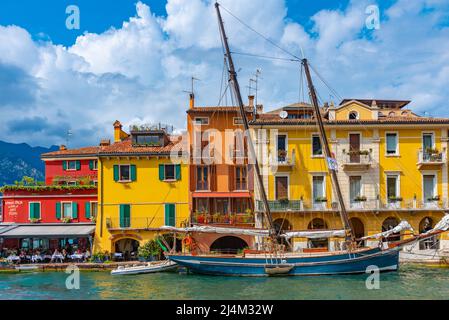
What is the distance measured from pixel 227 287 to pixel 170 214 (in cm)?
1309

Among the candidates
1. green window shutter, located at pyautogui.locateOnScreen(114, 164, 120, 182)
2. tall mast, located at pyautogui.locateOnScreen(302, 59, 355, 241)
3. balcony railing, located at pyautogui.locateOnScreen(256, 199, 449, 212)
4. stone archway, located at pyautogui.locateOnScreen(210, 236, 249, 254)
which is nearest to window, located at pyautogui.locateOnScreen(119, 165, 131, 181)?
green window shutter, located at pyautogui.locateOnScreen(114, 164, 120, 182)

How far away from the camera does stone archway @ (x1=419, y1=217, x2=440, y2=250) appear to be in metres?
36.5

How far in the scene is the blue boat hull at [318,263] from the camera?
30.3m

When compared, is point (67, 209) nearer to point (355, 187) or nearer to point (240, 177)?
point (240, 177)

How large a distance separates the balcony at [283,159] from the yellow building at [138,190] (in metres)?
7.10

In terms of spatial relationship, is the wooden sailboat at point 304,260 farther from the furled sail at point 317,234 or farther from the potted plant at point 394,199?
the potted plant at point 394,199

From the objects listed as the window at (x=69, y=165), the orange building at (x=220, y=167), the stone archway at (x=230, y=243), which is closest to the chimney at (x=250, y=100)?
the orange building at (x=220, y=167)

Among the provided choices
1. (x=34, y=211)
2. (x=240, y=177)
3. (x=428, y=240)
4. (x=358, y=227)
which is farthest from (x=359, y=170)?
(x=34, y=211)

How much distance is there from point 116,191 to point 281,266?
15.7 meters

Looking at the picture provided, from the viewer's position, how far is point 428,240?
1447 inches

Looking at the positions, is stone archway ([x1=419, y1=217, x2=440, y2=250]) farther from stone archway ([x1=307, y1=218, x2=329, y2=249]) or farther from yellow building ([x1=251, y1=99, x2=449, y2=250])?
stone archway ([x1=307, y1=218, x2=329, y2=249])

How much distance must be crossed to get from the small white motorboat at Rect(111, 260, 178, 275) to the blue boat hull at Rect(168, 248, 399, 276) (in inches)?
143

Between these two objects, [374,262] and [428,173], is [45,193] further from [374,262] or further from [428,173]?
[428,173]
